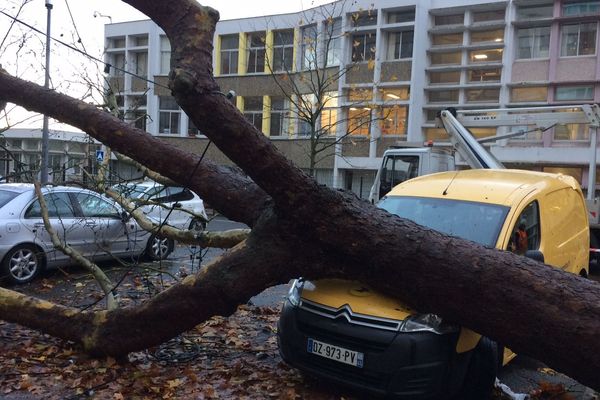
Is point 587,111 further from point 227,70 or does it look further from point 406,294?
point 227,70

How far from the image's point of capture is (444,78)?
28.9m

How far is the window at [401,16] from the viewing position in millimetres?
29073

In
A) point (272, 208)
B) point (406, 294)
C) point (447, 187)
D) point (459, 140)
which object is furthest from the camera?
point (459, 140)

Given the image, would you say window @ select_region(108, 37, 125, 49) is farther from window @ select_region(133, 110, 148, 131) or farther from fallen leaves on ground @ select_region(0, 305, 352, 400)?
fallen leaves on ground @ select_region(0, 305, 352, 400)

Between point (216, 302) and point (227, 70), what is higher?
point (227, 70)

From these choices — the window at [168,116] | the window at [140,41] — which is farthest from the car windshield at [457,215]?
the window at [140,41]

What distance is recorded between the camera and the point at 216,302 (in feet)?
15.4

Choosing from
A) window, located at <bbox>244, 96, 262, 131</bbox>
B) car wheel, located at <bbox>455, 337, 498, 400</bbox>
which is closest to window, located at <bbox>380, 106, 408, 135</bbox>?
window, located at <bbox>244, 96, 262, 131</bbox>

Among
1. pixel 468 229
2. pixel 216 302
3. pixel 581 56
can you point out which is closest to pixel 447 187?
pixel 468 229

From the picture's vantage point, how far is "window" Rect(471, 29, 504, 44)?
27.5 meters

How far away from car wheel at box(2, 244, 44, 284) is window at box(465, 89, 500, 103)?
23.8m

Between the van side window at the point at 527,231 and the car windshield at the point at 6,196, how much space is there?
7579mm

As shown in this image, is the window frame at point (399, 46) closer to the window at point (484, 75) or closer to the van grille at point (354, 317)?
the window at point (484, 75)

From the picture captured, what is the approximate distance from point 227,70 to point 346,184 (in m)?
11.8
